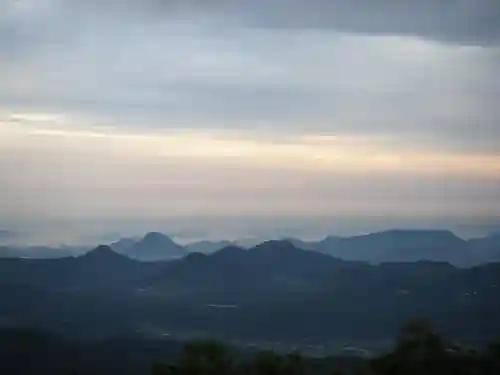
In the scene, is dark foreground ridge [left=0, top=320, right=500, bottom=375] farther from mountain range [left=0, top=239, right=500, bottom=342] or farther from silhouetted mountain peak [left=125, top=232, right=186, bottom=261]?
silhouetted mountain peak [left=125, top=232, right=186, bottom=261]

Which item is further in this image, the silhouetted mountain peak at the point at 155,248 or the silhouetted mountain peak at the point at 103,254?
the silhouetted mountain peak at the point at 155,248

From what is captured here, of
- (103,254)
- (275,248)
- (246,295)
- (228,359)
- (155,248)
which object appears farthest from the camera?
(275,248)

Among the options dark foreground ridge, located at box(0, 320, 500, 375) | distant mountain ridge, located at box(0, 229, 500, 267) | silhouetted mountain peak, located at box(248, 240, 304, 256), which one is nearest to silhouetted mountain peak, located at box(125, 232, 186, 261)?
distant mountain ridge, located at box(0, 229, 500, 267)

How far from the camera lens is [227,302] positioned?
15.0 m

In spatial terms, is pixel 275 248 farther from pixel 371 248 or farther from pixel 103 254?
pixel 103 254

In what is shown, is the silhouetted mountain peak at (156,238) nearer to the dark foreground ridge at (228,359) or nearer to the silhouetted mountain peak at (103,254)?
the silhouetted mountain peak at (103,254)

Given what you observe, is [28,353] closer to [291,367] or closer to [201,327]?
[201,327]

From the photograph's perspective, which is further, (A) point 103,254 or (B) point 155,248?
(B) point 155,248

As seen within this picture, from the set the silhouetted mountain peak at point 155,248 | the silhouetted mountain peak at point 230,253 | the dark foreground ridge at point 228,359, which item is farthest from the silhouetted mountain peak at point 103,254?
the dark foreground ridge at point 228,359

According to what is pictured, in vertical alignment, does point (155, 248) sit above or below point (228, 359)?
above

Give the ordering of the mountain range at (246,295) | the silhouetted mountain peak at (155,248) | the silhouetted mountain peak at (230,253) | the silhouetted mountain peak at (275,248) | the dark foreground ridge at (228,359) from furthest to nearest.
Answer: the silhouetted mountain peak at (275,248) → the silhouetted mountain peak at (155,248) → the silhouetted mountain peak at (230,253) → the mountain range at (246,295) → the dark foreground ridge at (228,359)

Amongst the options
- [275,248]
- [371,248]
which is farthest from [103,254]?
[371,248]

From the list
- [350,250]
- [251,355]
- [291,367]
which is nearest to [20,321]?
[251,355]

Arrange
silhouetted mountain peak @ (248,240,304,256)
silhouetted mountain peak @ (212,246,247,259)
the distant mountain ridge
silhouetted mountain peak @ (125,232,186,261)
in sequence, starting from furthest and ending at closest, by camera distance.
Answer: silhouetted mountain peak @ (248,240,304,256) < silhouetted mountain peak @ (125,232,186,261) < silhouetted mountain peak @ (212,246,247,259) < the distant mountain ridge
